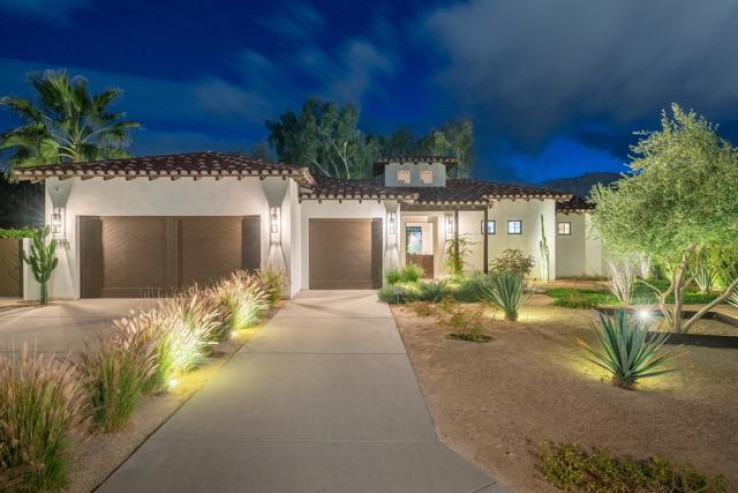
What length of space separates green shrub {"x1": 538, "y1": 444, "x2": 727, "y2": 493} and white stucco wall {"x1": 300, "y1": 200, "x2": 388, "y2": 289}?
11.8 m

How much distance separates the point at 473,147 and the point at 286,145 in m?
15.7

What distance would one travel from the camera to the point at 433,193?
1856cm

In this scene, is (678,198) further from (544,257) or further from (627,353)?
(544,257)

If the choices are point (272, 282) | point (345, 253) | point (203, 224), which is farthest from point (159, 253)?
point (345, 253)

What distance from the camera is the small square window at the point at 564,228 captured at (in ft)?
66.1

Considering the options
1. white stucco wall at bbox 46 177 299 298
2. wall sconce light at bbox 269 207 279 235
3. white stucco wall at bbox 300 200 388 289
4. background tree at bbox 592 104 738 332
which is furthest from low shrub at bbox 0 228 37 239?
background tree at bbox 592 104 738 332

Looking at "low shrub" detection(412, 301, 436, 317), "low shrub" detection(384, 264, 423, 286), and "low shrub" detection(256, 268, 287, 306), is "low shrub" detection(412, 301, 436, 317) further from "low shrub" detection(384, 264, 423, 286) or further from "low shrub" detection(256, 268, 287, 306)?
"low shrub" detection(256, 268, 287, 306)

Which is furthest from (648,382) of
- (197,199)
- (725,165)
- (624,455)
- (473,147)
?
(473,147)

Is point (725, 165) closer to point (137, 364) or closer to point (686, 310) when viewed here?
point (686, 310)

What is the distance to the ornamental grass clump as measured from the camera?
2.83 m

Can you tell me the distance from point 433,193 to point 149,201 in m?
10.8

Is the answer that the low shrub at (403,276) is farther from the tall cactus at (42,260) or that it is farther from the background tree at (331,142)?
the background tree at (331,142)

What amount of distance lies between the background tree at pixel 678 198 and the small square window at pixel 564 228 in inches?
480

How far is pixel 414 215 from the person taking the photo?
19.8 metres
